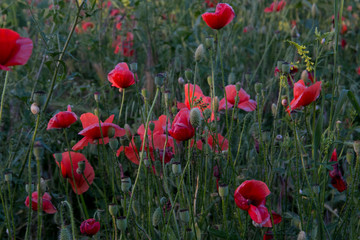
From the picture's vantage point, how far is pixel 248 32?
9.61 feet

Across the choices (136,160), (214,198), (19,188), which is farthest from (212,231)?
(19,188)

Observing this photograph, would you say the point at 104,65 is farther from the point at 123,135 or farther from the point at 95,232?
the point at 95,232

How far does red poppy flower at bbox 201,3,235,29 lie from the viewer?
1.27 m

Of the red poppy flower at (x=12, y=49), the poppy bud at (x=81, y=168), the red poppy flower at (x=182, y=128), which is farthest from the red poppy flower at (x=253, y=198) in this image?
the red poppy flower at (x=12, y=49)

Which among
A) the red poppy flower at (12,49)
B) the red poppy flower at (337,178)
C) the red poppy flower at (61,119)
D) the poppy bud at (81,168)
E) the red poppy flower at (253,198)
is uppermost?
the red poppy flower at (12,49)

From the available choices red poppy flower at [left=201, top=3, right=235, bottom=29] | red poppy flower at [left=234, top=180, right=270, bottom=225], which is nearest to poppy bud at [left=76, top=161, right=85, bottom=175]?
red poppy flower at [left=234, top=180, right=270, bottom=225]

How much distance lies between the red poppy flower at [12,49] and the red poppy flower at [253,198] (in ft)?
1.82

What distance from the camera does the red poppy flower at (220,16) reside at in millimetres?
1268

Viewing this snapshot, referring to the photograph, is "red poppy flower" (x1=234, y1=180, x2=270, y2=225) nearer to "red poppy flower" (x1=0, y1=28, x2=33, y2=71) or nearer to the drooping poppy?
the drooping poppy

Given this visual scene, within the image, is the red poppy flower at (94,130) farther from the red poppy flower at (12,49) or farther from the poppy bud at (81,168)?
the red poppy flower at (12,49)

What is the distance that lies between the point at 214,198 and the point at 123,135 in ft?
1.03

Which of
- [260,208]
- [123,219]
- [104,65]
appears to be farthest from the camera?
[104,65]

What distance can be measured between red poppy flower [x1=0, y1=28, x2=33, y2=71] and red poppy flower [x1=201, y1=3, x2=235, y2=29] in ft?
1.70

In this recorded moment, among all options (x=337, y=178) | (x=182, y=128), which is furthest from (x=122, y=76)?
(x=337, y=178)
